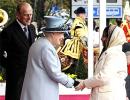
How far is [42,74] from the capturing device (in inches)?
193

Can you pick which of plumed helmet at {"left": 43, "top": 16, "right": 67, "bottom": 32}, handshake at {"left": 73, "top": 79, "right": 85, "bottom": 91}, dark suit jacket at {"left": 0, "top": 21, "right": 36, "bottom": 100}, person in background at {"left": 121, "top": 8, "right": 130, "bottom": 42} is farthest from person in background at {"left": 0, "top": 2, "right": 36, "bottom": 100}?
person in background at {"left": 121, "top": 8, "right": 130, "bottom": 42}

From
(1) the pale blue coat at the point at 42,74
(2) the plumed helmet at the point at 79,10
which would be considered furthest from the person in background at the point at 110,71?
(2) the plumed helmet at the point at 79,10

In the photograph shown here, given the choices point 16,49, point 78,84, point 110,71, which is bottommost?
point 78,84

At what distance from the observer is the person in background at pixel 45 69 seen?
4.89 m

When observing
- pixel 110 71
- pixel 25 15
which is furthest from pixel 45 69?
pixel 25 15

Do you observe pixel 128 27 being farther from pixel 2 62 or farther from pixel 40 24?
pixel 2 62

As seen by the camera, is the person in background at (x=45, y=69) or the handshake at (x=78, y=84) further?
the handshake at (x=78, y=84)

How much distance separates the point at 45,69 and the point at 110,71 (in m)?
0.72

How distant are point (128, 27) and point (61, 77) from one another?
3.77m

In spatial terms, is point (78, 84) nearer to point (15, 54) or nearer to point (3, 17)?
point (15, 54)

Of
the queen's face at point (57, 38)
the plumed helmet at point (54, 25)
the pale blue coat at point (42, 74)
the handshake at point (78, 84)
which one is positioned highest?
the plumed helmet at point (54, 25)

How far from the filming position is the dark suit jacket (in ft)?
21.0

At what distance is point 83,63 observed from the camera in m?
8.00

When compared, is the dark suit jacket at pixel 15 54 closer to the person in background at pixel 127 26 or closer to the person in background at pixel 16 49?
the person in background at pixel 16 49
